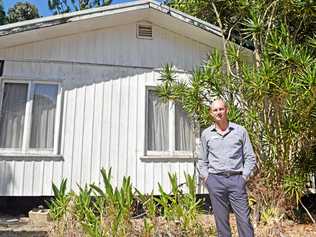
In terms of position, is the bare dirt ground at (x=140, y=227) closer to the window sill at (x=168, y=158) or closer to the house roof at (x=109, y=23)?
the window sill at (x=168, y=158)

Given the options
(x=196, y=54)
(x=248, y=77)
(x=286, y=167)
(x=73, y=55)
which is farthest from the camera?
(x=196, y=54)

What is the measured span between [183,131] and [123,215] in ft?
12.1

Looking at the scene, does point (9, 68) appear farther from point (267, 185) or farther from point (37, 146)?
point (267, 185)

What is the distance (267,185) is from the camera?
6.08 m

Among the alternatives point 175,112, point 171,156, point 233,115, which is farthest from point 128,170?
point 233,115

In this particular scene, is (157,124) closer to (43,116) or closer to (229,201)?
(43,116)

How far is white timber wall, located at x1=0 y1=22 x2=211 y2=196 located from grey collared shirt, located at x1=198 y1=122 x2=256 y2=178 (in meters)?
3.68

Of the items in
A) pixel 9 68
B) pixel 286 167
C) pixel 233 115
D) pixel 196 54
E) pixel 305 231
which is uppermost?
pixel 196 54

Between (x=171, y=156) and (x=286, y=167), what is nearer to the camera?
(x=286, y=167)

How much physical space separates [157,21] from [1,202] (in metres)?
5.28

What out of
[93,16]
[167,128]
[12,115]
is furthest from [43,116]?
[167,128]

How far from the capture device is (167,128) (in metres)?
7.74

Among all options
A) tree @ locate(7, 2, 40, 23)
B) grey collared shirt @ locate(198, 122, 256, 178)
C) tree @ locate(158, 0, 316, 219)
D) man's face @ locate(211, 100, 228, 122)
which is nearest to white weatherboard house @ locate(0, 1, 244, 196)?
tree @ locate(158, 0, 316, 219)

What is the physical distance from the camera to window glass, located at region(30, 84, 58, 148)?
23.2 ft
